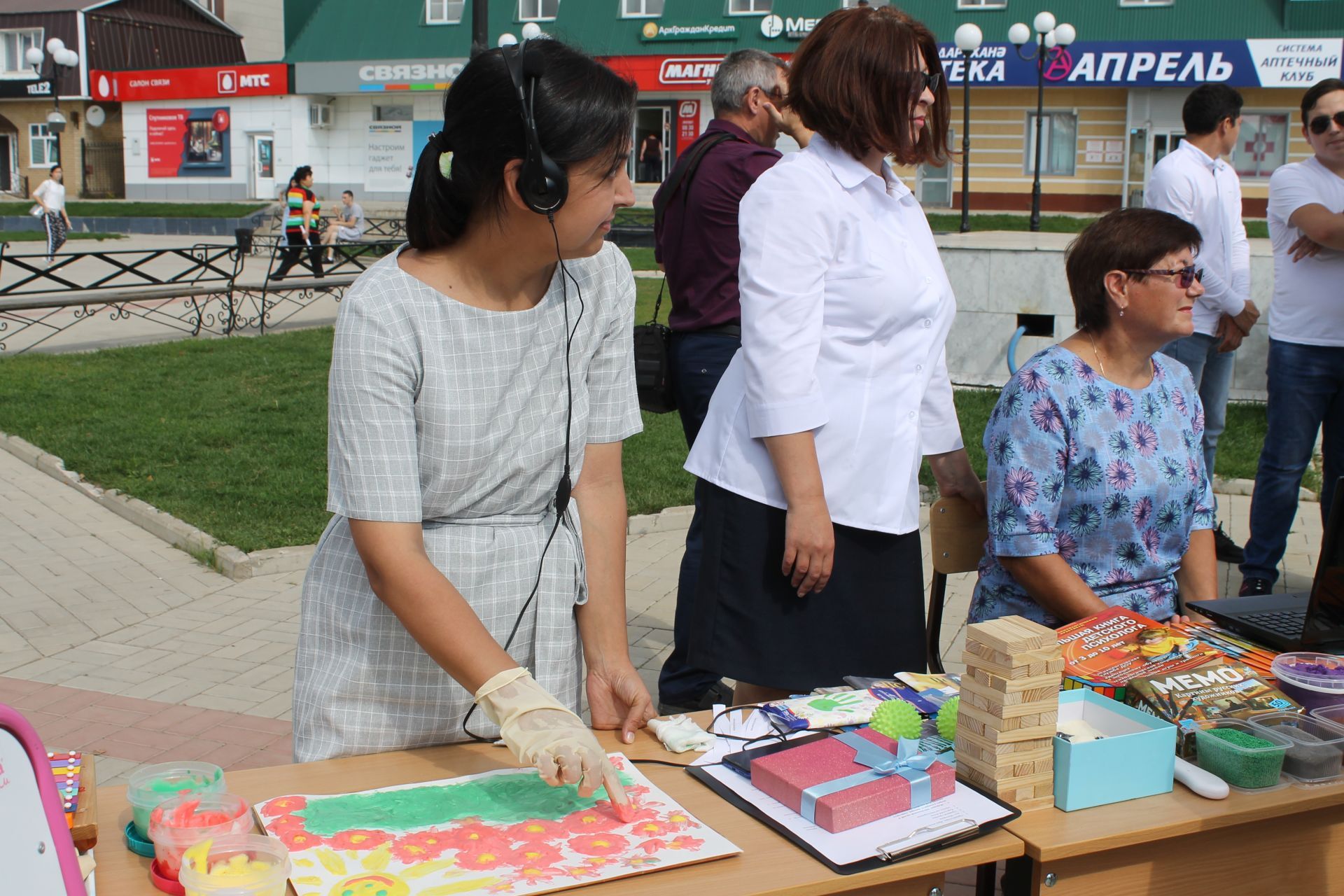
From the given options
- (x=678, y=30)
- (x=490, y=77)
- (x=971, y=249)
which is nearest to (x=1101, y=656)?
(x=490, y=77)

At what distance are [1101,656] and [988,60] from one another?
30.4 meters

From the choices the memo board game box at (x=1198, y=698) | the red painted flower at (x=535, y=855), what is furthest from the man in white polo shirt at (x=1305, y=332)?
the red painted flower at (x=535, y=855)

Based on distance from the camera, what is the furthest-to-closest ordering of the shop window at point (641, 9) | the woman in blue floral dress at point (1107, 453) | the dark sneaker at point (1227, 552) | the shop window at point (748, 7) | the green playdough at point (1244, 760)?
the shop window at point (641, 9), the shop window at point (748, 7), the dark sneaker at point (1227, 552), the woman in blue floral dress at point (1107, 453), the green playdough at point (1244, 760)

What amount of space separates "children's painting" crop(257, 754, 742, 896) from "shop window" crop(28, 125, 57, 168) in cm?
4525

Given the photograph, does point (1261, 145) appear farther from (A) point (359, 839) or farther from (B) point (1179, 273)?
(A) point (359, 839)

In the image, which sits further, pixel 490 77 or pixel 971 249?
pixel 971 249

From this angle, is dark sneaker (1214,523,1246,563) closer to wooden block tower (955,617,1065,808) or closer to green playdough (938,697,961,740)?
green playdough (938,697,961,740)

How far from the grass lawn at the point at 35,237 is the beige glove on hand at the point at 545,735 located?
29292 millimetres

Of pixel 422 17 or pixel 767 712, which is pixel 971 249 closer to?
pixel 767 712

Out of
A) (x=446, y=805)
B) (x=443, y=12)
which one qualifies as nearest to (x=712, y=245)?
(x=446, y=805)

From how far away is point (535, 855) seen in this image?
5.45 ft

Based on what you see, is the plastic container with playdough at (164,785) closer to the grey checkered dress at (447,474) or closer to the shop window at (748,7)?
the grey checkered dress at (447,474)

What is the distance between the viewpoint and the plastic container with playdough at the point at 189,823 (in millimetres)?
1616

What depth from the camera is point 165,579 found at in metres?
5.92
